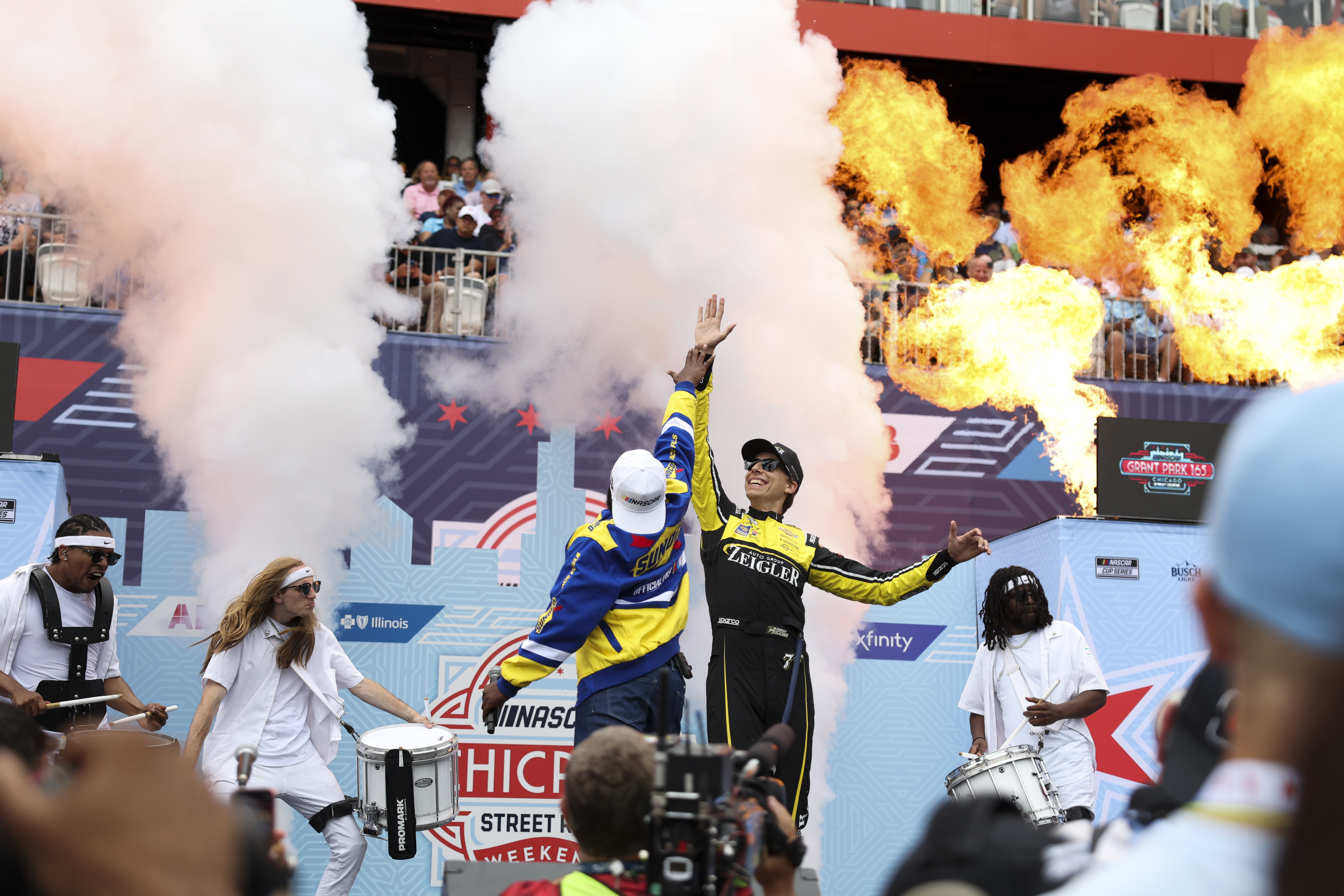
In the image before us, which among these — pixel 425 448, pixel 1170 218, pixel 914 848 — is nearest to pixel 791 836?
pixel 914 848

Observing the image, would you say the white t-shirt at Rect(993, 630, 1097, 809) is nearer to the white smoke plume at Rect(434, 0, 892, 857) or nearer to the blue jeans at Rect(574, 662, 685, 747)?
the blue jeans at Rect(574, 662, 685, 747)

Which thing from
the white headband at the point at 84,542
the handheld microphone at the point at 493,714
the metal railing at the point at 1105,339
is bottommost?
the handheld microphone at the point at 493,714

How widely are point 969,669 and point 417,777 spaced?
4234 millimetres

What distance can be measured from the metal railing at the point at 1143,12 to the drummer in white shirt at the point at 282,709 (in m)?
9.79

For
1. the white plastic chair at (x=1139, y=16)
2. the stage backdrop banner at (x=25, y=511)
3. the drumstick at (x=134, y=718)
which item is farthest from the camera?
the white plastic chair at (x=1139, y=16)

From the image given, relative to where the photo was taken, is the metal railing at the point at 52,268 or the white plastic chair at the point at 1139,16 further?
the white plastic chair at the point at 1139,16

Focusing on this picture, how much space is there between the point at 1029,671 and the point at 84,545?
4441 mm

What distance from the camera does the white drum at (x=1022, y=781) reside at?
16.9 ft

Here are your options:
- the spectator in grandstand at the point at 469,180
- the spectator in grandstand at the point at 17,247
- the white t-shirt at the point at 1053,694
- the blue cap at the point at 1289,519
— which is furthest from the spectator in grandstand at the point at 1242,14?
the blue cap at the point at 1289,519

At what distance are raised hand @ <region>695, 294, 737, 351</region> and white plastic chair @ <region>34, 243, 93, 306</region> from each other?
4.61 meters

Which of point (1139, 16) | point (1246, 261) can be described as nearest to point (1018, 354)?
point (1246, 261)

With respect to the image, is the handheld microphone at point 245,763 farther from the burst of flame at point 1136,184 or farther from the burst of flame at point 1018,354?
the burst of flame at point 1136,184

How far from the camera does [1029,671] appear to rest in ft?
18.8

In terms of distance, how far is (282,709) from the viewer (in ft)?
18.1
